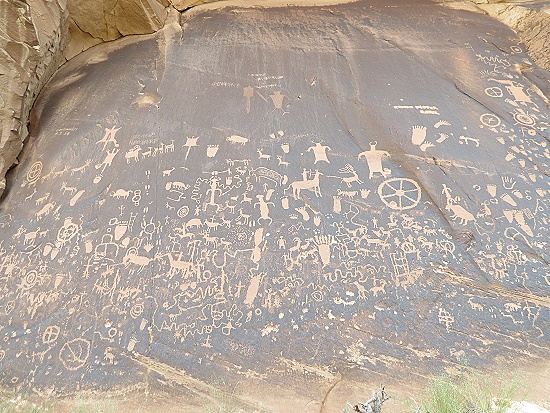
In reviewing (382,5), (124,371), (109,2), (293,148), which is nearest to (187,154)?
(293,148)

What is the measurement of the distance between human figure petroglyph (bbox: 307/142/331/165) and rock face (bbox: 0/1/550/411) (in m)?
0.02

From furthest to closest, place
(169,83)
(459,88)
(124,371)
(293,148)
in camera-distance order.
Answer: (169,83) → (459,88) → (293,148) → (124,371)

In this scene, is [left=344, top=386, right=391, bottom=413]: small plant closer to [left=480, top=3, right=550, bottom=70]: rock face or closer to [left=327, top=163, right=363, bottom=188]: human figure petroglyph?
[left=327, top=163, right=363, bottom=188]: human figure petroglyph

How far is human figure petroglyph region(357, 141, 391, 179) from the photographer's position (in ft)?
10.9

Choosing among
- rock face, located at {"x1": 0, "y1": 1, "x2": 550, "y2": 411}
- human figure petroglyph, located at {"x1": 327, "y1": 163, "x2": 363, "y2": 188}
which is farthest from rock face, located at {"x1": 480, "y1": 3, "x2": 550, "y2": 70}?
human figure petroglyph, located at {"x1": 327, "y1": 163, "x2": 363, "y2": 188}

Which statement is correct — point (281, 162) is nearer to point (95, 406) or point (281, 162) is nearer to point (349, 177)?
point (349, 177)

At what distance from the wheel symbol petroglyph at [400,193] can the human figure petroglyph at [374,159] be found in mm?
92

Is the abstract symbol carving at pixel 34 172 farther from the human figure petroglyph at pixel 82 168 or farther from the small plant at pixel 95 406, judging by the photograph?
the small plant at pixel 95 406

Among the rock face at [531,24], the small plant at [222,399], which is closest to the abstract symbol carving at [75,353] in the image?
the small plant at [222,399]

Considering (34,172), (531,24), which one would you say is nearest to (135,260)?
(34,172)

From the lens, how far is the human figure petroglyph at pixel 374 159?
10.9 ft

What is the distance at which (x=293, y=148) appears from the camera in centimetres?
352

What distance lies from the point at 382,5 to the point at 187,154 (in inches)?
99.1

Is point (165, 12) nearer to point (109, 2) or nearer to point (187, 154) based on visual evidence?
point (109, 2)
